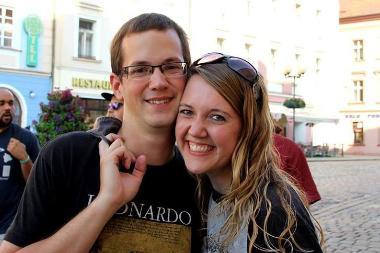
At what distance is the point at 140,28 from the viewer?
6.98 ft

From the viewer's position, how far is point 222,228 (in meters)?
1.94

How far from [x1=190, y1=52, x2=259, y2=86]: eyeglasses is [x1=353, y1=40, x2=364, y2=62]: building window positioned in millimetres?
45187

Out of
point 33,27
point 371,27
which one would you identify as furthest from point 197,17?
point 371,27

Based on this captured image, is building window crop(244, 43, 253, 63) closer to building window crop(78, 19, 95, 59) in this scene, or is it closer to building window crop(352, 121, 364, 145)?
building window crop(78, 19, 95, 59)

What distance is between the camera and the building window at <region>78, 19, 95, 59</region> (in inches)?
895

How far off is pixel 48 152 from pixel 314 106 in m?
36.2

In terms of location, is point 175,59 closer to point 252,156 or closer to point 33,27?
point 252,156

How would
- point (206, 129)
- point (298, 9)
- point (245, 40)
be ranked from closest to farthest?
point (206, 129) < point (245, 40) < point (298, 9)

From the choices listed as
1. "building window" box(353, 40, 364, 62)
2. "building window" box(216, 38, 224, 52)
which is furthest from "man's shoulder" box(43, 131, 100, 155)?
"building window" box(353, 40, 364, 62)

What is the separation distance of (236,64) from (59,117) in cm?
536

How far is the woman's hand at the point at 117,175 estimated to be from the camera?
1.87 meters

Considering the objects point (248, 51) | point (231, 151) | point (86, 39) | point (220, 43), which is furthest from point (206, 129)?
point (248, 51)

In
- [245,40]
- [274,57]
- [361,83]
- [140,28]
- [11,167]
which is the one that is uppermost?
[245,40]

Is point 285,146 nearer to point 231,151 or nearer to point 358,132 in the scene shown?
point 231,151
